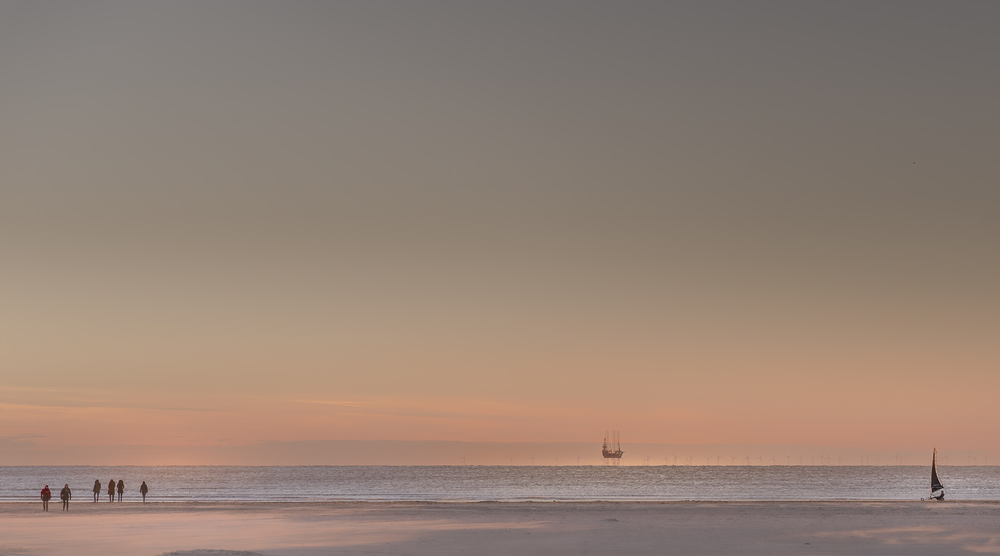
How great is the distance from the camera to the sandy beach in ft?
105

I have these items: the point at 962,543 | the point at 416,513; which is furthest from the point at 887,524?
the point at 416,513

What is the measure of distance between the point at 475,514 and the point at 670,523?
11.5 meters

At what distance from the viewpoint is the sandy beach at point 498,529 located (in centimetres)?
3191

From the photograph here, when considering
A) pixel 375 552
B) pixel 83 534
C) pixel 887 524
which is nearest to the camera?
pixel 375 552

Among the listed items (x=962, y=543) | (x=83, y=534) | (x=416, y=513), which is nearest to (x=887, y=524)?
(x=962, y=543)

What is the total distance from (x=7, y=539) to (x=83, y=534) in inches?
110

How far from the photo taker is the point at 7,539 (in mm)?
34031

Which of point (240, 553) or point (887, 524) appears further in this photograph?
point (887, 524)

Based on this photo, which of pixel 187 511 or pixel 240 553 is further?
pixel 187 511

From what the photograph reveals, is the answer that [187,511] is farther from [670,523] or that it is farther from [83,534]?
[670,523]

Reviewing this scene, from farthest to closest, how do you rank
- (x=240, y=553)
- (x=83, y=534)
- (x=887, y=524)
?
(x=887, y=524) < (x=83, y=534) < (x=240, y=553)

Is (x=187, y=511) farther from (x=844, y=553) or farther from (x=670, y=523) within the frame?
(x=844, y=553)

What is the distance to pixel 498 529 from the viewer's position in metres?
39.5

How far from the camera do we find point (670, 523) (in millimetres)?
42719
